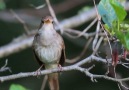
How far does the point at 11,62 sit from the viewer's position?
356 inches

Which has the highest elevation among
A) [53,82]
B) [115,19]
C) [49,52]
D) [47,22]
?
[115,19]

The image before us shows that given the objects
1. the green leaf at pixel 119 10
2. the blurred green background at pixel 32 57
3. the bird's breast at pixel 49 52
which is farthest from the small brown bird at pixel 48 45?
the blurred green background at pixel 32 57

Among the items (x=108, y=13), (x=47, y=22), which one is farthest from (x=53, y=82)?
(x=108, y=13)

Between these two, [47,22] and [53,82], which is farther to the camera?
[53,82]

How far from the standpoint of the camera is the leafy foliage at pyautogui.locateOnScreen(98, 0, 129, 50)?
355 centimetres

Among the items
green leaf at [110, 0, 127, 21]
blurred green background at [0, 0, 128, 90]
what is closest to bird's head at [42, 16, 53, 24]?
green leaf at [110, 0, 127, 21]

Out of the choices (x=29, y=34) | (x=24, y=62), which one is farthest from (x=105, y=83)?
(x=29, y=34)

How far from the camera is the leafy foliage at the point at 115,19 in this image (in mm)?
3553

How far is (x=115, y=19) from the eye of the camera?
369cm

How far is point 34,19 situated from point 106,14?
500cm

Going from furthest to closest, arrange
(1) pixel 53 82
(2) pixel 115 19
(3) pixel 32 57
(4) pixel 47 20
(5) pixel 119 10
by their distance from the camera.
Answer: (3) pixel 32 57, (1) pixel 53 82, (4) pixel 47 20, (2) pixel 115 19, (5) pixel 119 10

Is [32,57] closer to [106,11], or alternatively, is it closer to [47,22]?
[47,22]

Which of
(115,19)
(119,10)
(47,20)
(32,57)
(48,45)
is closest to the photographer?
(119,10)

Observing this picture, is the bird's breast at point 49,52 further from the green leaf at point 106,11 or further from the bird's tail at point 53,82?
the green leaf at point 106,11
